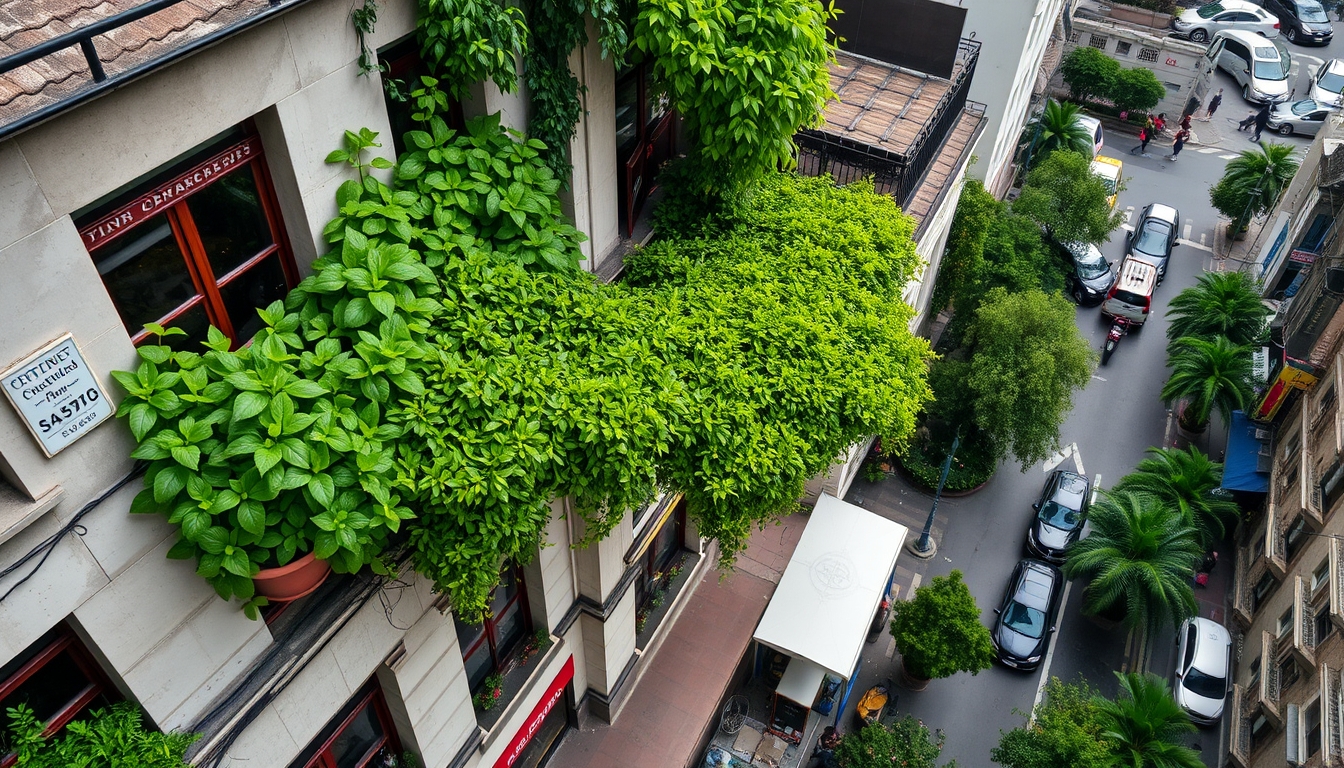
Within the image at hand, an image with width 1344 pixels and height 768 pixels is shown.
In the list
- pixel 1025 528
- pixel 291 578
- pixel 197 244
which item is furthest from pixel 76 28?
pixel 1025 528

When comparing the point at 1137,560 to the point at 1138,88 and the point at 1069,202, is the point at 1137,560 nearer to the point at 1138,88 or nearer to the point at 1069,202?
the point at 1069,202

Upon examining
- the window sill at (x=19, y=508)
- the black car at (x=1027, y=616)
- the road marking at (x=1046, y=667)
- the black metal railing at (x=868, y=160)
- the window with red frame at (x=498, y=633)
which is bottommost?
the road marking at (x=1046, y=667)

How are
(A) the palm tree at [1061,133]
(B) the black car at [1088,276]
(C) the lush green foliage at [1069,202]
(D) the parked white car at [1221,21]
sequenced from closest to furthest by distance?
(C) the lush green foliage at [1069,202], (B) the black car at [1088,276], (A) the palm tree at [1061,133], (D) the parked white car at [1221,21]

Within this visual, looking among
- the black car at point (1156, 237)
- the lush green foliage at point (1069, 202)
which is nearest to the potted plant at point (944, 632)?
the lush green foliage at point (1069, 202)

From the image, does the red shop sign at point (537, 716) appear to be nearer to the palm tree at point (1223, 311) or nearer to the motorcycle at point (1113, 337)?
the motorcycle at point (1113, 337)

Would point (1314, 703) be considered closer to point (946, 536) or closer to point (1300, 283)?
point (946, 536)

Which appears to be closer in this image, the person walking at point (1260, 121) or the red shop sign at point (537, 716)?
the red shop sign at point (537, 716)

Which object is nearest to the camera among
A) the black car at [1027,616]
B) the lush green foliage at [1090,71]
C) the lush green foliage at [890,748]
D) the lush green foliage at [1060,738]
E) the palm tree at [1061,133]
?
the lush green foliage at [1060,738]

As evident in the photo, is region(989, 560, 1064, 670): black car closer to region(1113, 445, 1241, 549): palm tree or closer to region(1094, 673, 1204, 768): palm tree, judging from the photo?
region(1094, 673, 1204, 768): palm tree
